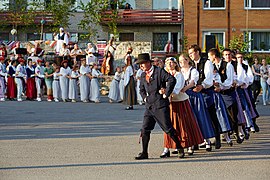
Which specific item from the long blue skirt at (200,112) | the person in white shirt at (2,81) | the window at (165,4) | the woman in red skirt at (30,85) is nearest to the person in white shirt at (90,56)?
the woman in red skirt at (30,85)

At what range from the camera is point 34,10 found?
46.1 meters

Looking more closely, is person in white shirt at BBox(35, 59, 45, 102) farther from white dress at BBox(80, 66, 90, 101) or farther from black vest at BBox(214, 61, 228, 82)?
black vest at BBox(214, 61, 228, 82)

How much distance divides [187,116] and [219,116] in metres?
1.49

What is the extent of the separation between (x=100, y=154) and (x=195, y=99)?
209 cm

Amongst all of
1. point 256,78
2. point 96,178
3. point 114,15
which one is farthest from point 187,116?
point 114,15

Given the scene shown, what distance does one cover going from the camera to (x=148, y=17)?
47219 mm

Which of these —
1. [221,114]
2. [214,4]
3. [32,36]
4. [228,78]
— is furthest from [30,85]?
[32,36]

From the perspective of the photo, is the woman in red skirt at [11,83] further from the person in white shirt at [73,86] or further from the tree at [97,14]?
the tree at [97,14]

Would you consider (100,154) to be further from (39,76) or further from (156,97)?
(39,76)

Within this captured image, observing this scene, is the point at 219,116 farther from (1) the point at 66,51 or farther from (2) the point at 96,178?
(1) the point at 66,51

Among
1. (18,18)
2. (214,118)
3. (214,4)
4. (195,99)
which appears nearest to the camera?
(195,99)

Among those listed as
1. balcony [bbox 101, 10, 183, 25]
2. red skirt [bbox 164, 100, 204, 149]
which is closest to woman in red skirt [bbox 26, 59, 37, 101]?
red skirt [bbox 164, 100, 204, 149]

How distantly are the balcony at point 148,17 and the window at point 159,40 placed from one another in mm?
1379

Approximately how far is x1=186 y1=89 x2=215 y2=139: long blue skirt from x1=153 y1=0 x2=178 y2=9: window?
1447 inches
